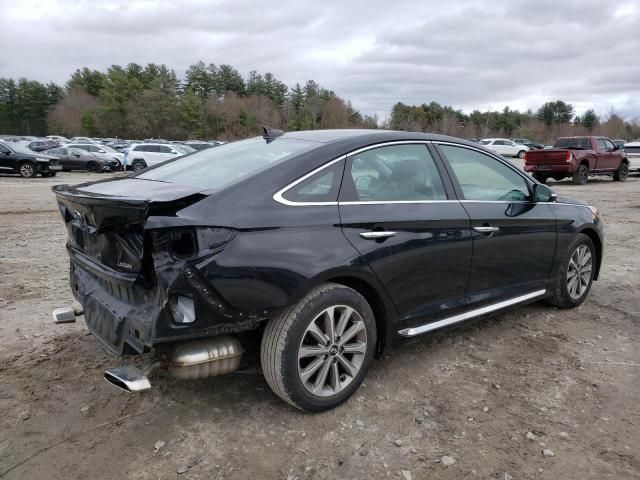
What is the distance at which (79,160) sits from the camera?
85.1 feet

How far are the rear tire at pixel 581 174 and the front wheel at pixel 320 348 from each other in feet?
58.5

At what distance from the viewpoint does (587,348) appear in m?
3.93

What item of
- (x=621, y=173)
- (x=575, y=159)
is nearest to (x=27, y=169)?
(x=575, y=159)

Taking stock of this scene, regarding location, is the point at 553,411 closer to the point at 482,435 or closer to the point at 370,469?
the point at 482,435

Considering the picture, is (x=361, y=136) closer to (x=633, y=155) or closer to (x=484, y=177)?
(x=484, y=177)

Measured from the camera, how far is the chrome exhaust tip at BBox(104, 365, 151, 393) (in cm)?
248

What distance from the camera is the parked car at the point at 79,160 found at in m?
25.8

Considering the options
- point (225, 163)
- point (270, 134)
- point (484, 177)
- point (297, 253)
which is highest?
point (270, 134)

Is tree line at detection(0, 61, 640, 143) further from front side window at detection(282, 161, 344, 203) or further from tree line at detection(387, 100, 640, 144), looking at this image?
front side window at detection(282, 161, 344, 203)

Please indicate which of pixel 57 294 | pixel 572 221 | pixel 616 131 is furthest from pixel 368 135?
pixel 616 131

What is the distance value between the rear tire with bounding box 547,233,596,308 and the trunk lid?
3.41 meters

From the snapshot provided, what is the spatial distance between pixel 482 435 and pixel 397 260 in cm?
109

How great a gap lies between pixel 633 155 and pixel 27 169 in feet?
85.6

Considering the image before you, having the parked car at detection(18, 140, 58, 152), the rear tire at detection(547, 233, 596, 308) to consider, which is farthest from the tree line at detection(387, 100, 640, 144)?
the rear tire at detection(547, 233, 596, 308)
